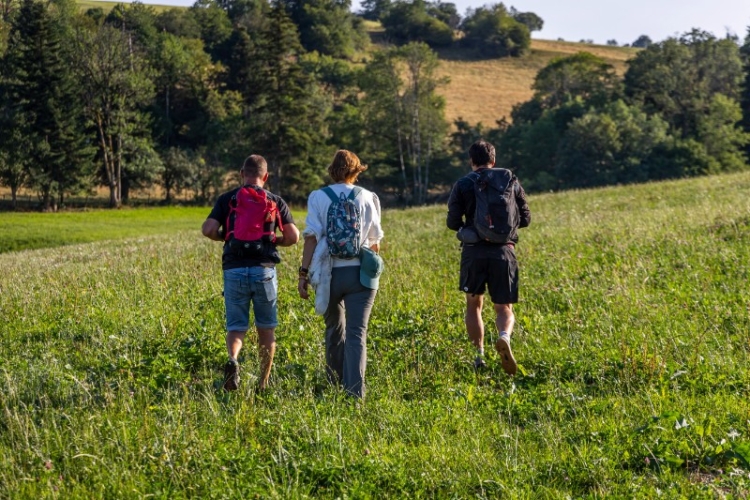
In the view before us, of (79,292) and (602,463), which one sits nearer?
(602,463)

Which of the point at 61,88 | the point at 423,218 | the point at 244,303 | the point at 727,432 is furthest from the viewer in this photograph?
the point at 61,88

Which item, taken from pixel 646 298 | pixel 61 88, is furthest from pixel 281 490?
pixel 61 88

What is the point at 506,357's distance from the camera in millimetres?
6961

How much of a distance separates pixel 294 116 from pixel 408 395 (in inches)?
2492

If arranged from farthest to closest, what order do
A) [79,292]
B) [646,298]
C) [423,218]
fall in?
[423,218]
[79,292]
[646,298]

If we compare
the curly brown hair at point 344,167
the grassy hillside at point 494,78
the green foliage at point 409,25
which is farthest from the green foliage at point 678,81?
the green foliage at point 409,25

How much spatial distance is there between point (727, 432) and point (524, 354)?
2.52m

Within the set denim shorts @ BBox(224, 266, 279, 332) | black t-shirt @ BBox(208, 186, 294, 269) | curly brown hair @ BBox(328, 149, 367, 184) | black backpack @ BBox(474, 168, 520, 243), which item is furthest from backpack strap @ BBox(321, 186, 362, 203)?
black backpack @ BBox(474, 168, 520, 243)

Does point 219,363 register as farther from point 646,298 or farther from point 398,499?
point 646,298

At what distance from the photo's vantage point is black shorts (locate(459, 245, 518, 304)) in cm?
745

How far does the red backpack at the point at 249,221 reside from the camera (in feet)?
22.1

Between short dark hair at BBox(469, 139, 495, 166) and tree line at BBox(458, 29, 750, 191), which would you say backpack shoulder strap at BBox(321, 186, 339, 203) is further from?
tree line at BBox(458, 29, 750, 191)

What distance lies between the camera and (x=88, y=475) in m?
4.76

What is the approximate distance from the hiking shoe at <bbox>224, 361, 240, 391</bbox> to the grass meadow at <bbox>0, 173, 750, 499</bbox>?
0.16 m
